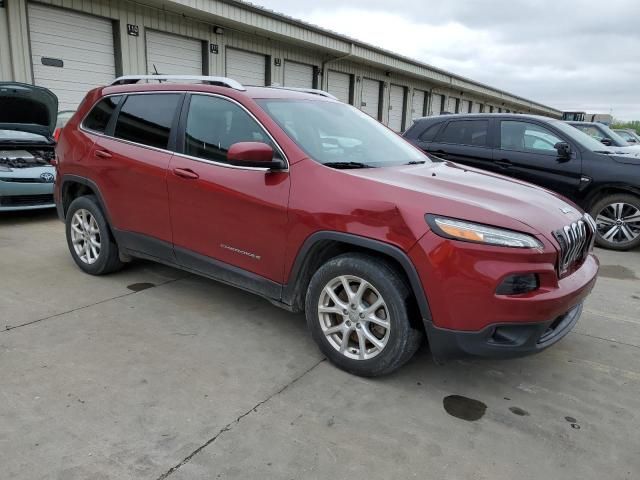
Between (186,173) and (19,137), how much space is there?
4.65 metres

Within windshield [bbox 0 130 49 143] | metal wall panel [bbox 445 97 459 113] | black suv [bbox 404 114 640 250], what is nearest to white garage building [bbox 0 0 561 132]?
windshield [bbox 0 130 49 143]

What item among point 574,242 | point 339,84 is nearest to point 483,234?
point 574,242

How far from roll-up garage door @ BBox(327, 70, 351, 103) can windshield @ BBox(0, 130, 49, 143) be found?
1176 centimetres

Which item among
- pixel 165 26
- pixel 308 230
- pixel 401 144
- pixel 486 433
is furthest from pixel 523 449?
pixel 165 26

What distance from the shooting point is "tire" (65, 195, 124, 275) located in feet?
14.5

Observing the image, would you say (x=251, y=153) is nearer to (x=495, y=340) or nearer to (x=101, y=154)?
(x=495, y=340)

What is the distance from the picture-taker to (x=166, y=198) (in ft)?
12.5

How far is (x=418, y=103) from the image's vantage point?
78.9 ft

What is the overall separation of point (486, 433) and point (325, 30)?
1473 cm

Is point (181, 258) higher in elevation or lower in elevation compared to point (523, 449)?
higher

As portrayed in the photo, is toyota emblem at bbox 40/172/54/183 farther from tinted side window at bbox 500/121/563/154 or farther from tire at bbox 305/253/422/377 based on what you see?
tinted side window at bbox 500/121/563/154

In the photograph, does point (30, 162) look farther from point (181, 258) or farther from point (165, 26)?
point (165, 26)

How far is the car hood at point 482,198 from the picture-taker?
2.61 meters

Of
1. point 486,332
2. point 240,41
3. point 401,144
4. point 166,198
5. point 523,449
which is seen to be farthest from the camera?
point 240,41
